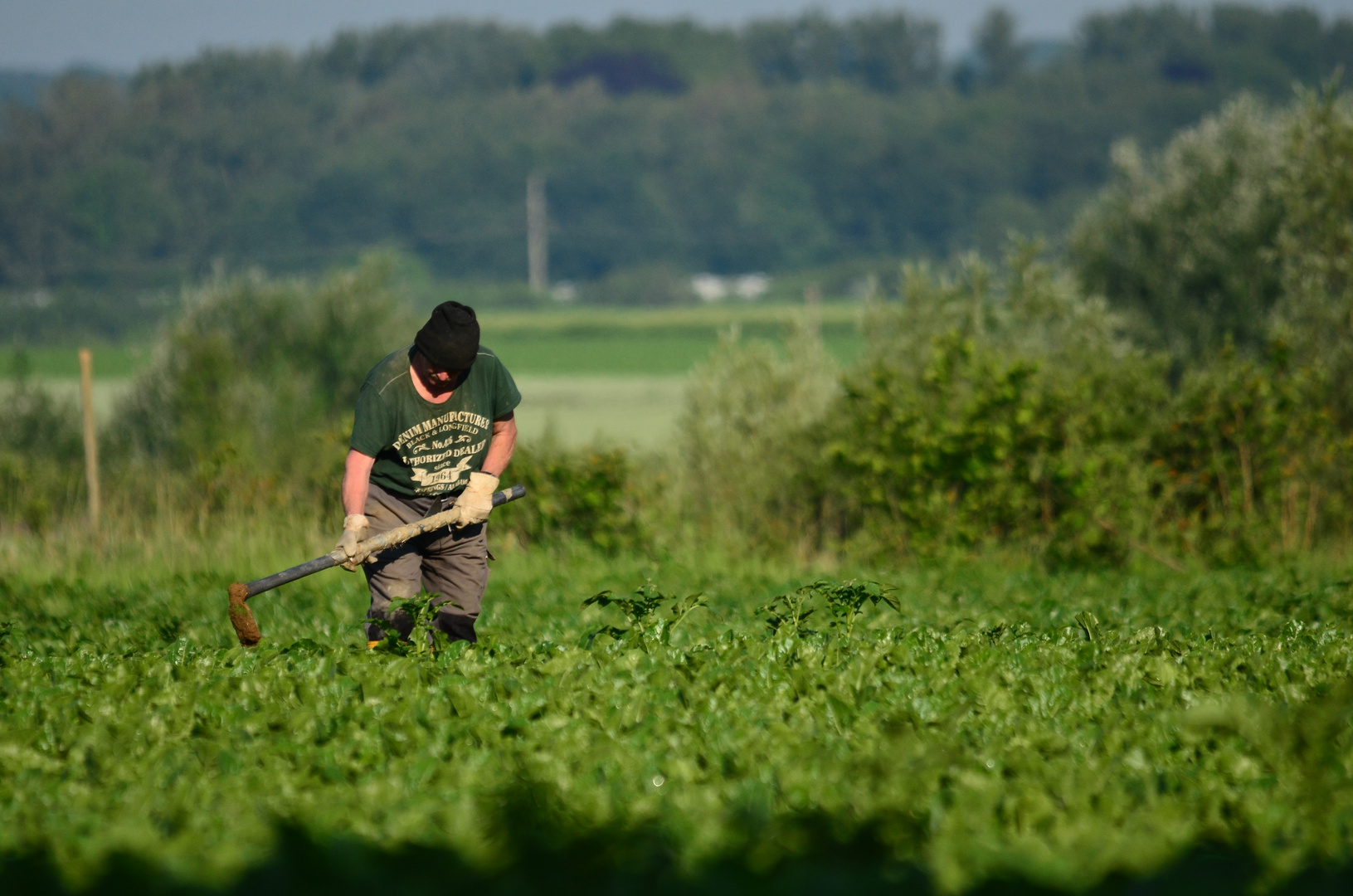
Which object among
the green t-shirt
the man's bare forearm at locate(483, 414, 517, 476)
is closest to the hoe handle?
the green t-shirt

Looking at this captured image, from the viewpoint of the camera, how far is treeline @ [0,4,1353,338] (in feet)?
287

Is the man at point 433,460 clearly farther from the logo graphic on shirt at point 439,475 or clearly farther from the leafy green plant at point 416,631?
the leafy green plant at point 416,631

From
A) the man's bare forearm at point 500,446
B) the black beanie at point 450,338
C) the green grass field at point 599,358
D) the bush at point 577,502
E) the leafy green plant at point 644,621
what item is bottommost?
the green grass field at point 599,358

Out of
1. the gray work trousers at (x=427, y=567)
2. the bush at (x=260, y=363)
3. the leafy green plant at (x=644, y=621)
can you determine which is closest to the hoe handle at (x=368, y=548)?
the gray work trousers at (x=427, y=567)

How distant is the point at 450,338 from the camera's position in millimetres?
6195

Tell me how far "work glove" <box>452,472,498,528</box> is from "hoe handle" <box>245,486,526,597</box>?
5 cm

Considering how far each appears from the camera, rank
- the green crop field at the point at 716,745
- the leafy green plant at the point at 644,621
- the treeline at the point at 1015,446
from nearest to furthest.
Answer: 1. the green crop field at the point at 716,745
2. the leafy green plant at the point at 644,621
3. the treeline at the point at 1015,446

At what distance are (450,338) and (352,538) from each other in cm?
95

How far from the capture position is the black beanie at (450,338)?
620 cm

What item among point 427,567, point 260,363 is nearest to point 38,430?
point 260,363

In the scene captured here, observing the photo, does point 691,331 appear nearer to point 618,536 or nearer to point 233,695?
point 618,536

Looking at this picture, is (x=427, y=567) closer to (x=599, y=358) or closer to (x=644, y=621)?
(x=644, y=621)

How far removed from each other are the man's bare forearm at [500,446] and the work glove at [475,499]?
0.11m

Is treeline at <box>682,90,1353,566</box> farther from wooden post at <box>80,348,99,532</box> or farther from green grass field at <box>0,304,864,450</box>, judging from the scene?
green grass field at <box>0,304,864,450</box>
